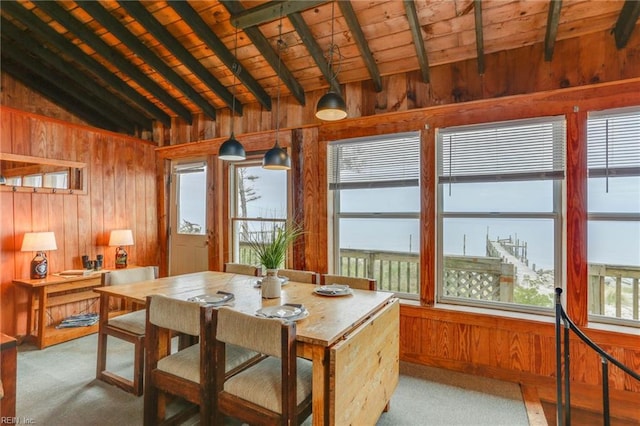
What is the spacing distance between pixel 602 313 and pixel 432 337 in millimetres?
1349

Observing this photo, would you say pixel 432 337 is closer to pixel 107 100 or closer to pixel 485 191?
pixel 485 191

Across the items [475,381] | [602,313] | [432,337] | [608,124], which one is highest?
[608,124]

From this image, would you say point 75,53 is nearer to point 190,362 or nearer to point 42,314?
point 42,314

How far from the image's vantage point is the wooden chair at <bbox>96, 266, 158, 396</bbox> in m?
2.52

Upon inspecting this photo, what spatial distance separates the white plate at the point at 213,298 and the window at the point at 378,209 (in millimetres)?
1646

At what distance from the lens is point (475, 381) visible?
9.30 ft

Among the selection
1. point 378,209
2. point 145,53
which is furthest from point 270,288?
point 145,53

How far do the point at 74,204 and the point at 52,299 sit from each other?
112 cm

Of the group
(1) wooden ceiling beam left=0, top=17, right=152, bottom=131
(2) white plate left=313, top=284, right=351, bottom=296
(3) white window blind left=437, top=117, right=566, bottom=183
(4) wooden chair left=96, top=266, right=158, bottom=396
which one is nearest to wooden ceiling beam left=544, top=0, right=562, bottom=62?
(3) white window blind left=437, top=117, right=566, bottom=183

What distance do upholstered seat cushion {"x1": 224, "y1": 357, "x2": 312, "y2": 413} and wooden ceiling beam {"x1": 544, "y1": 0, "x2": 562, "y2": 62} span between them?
2.90 metres

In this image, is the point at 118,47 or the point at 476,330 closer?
the point at 476,330

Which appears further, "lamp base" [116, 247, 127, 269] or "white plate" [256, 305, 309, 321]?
"lamp base" [116, 247, 127, 269]

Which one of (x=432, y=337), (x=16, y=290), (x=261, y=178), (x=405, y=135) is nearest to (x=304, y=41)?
(x=405, y=135)

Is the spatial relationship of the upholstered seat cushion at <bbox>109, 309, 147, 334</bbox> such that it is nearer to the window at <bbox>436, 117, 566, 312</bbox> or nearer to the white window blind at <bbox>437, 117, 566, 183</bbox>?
the window at <bbox>436, 117, 566, 312</bbox>
